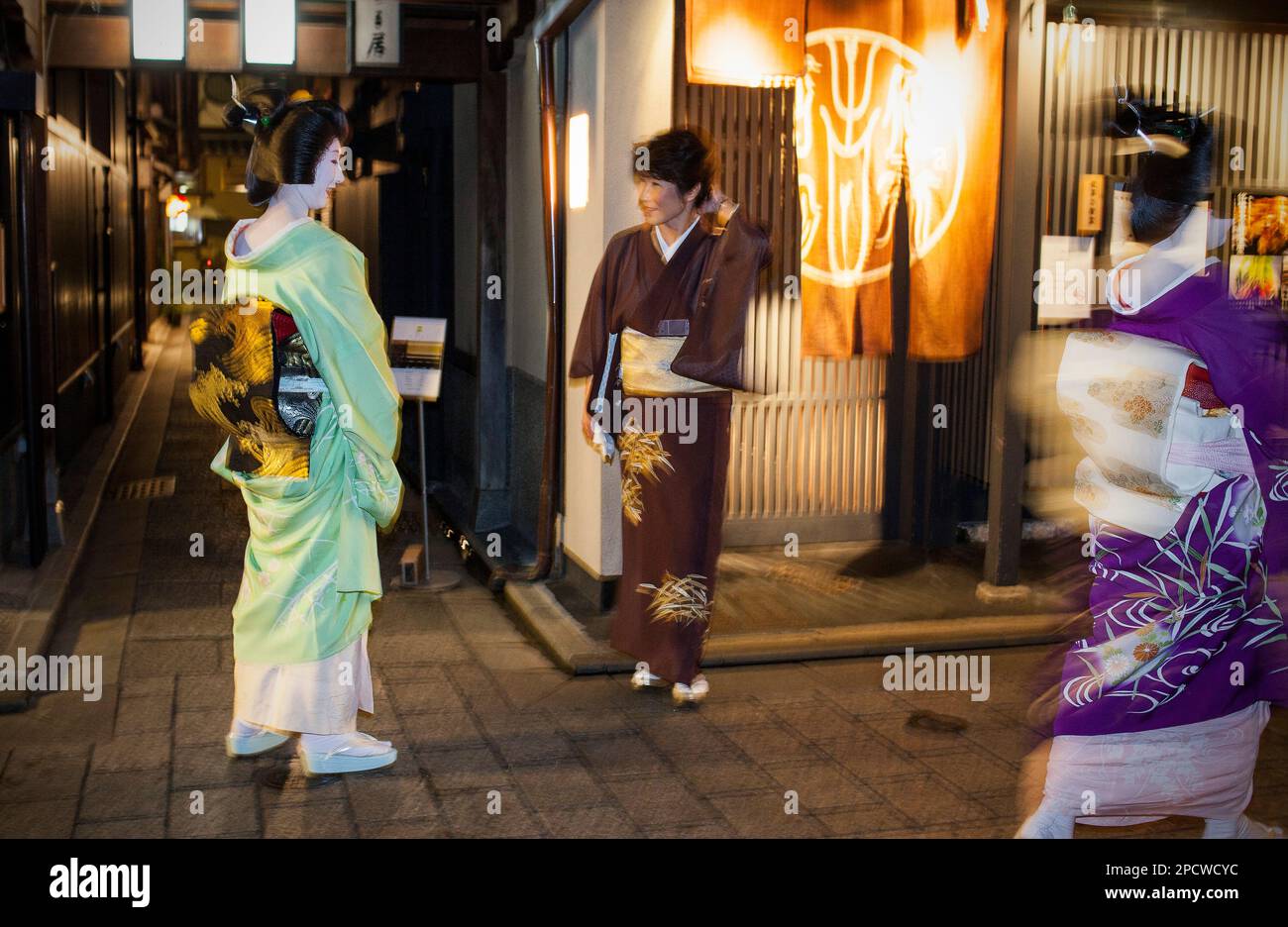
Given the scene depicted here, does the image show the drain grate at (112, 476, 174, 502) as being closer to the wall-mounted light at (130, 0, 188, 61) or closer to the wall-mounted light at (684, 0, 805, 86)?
the wall-mounted light at (130, 0, 188, 61)

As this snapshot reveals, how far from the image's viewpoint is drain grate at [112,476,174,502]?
39.4ft

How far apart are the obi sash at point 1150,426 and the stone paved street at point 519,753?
61.3 inches

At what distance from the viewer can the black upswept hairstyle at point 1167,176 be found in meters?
4.08

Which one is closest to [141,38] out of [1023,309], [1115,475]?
[1023,309]

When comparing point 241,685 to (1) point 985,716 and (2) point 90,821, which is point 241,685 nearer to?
(2) point 90,821

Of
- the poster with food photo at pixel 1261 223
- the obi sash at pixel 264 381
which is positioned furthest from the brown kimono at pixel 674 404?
the poster with food photo at pixel 1261 223

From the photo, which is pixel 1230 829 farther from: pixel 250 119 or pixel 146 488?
pixel 146 488

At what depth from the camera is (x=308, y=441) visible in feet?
17.5

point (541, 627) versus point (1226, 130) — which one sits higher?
point (1226, 130)

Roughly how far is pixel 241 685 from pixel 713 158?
10.4 feet

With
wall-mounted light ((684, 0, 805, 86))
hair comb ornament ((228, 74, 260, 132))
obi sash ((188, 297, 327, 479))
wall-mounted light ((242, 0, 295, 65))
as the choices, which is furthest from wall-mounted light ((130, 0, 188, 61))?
obi sash ((188, 297, 327, 479))

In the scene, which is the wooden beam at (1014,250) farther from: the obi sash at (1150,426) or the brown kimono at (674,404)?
the obi sash at (1150,426)

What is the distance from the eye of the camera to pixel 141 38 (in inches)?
366

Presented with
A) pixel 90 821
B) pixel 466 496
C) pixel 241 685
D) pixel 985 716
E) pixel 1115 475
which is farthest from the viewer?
pixel 466 496
